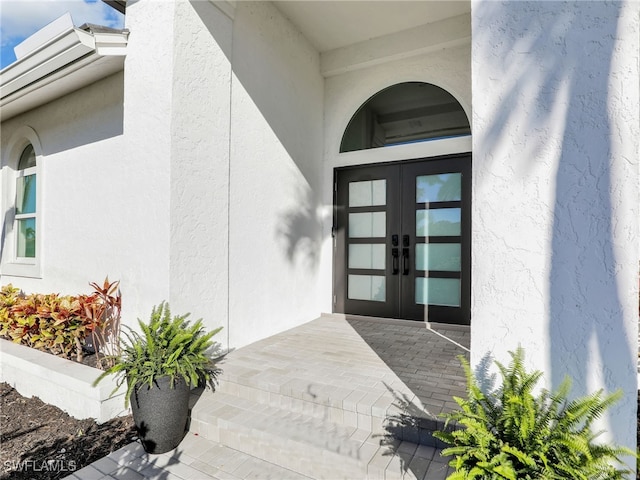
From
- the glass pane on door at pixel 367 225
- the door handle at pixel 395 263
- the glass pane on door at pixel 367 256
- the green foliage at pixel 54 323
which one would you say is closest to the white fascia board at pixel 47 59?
the green foliage at pixel 54 323

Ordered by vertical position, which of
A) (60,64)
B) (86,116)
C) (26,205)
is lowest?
(26,205)

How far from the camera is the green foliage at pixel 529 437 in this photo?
5.07ft

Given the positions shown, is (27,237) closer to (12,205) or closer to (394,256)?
(12,205)

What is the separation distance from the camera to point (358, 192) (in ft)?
19.4

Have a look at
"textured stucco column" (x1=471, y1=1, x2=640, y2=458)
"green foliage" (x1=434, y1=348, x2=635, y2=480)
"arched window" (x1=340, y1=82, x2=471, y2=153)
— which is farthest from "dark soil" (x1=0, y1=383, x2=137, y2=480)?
"arched window" (x1=340, y1=82, x2=471, y2=153)

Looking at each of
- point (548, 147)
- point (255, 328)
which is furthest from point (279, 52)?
point (548, 147)

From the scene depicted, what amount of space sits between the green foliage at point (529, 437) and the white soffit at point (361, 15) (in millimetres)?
4842

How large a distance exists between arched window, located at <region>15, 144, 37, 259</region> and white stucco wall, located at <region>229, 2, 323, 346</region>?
4.41 metres

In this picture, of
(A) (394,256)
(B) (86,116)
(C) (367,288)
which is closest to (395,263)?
(A) (394,256)

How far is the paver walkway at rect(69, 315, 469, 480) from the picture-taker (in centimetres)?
241

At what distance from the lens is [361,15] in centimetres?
500

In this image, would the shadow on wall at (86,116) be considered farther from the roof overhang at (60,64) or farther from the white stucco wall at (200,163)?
the white stucco wall at (200,163)

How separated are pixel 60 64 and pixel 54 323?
3.12 meters

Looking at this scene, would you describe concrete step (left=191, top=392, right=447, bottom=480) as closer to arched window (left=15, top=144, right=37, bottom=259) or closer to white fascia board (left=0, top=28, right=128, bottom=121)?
white fascia board (left=0, top=28, right=128, bottom=121)
